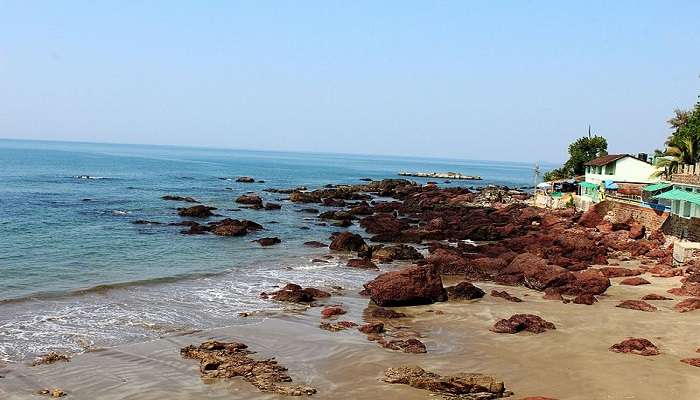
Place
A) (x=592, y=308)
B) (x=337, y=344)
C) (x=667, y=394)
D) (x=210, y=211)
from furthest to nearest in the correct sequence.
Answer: (x=210, y=211), (x=592, y=308), (x=337, y=344), (x=667, y=394)

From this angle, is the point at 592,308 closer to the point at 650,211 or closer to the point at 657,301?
the point at 657,301

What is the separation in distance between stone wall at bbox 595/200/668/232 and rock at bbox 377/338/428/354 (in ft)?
88.6

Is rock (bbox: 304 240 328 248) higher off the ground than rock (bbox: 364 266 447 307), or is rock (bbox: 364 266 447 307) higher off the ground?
rock (bbox: 364 266 447 307)

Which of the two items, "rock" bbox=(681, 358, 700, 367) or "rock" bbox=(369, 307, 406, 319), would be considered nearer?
"rock" bbox=(681, 358, 700, 367)

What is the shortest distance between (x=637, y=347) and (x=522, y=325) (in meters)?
3.43

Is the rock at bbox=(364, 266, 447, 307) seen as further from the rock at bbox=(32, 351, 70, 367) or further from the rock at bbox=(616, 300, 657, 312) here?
the rock at bbox=(32, 351, 70, 367)

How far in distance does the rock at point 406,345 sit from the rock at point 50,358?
8.63 metres

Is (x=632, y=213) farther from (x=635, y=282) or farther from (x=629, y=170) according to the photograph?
(x=635, y=282)

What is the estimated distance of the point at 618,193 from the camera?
49.6m

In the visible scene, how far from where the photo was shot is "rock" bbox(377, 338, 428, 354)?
16.7 metres

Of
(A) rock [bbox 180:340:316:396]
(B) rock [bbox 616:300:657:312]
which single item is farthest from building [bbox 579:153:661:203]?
(A) rock [bbox 180:340:316:396]

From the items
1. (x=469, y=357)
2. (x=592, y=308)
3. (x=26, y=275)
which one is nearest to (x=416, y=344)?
(x=469, y=357)

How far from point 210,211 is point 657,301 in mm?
40049

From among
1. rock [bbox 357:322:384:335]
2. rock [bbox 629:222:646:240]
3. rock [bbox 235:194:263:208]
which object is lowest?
rock [bbox 235:194:263:208]
